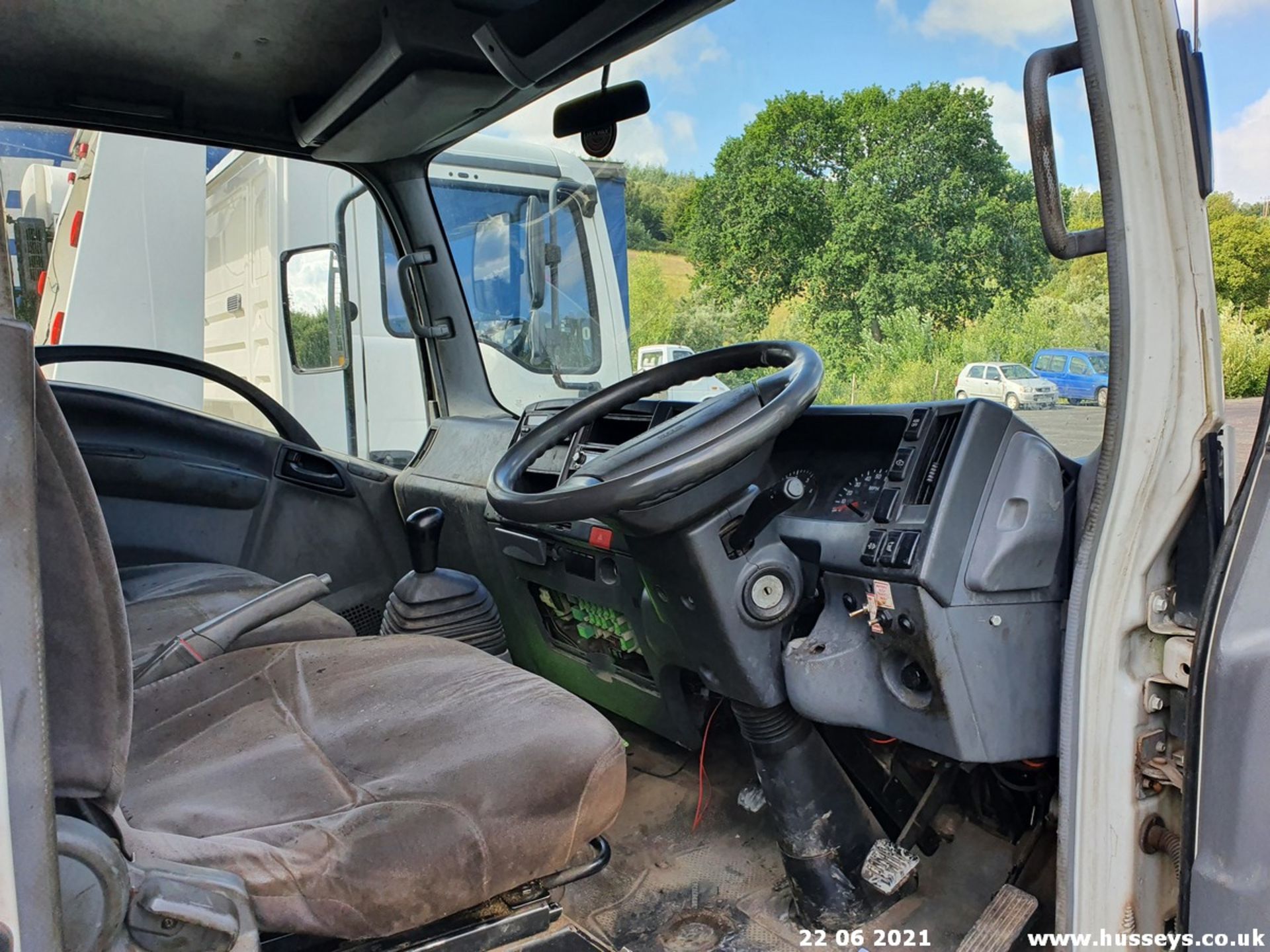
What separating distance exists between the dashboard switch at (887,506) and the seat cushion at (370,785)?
20.1 inches

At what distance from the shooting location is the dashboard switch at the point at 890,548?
138 centimetres

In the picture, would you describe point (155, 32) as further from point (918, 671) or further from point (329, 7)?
point (918, 671)

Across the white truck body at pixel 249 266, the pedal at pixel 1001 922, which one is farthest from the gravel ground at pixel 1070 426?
the white truck body at pixel 249 266

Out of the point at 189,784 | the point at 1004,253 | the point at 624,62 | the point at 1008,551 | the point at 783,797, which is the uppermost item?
the point at 624,62

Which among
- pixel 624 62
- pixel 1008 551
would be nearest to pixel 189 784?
pixel 1008 551

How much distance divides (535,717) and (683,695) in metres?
0.66

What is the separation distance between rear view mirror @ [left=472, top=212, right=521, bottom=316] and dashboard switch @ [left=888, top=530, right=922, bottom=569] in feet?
5.78

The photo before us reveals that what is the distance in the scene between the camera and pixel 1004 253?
1347 millimetres

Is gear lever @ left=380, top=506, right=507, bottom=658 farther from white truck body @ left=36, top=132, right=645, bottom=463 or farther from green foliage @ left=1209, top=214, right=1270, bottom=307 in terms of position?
green foliage @ left=1209, top=214, right=1270, bottom=307

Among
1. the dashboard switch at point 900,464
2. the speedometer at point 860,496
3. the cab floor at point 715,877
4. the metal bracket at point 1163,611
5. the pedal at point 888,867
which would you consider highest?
the dashboard switch at point 900,464

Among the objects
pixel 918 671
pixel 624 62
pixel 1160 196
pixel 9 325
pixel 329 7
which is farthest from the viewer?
pixel 624 62

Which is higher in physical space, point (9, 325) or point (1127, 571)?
point (9, 325)

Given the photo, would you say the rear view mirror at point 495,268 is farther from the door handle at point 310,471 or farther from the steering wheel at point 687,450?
the steering wheel at point 687,450

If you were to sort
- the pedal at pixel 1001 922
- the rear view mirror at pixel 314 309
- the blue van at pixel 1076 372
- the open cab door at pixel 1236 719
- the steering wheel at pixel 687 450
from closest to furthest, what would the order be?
the open cab door at pixel 1236 719 → the blue van at pixel 1076 372 → the steering wheel at pixel 687 450 → the pedal at pixel 1001 922 → the rear view mirror at pixel 314 309
